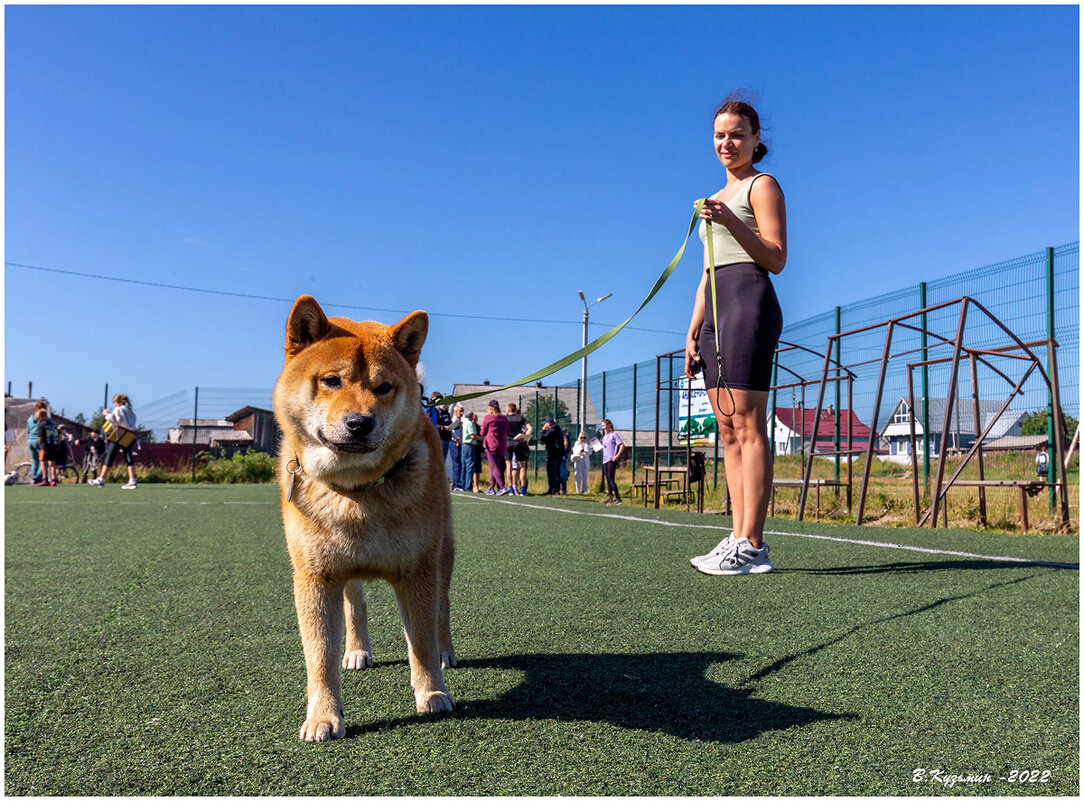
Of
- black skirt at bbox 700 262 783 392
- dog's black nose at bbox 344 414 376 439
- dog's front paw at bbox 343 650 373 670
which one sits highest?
black skirt at bbox 700 262 783 392

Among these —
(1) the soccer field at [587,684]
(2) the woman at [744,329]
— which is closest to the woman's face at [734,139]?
(2) the woman at [744,329]

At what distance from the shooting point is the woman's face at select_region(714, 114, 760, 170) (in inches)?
166

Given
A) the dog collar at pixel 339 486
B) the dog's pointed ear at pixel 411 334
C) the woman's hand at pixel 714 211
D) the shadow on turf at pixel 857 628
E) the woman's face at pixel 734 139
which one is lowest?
the shadow on turf at pixel 857 628

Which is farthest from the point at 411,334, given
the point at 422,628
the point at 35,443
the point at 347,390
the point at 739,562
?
the point at 35,443

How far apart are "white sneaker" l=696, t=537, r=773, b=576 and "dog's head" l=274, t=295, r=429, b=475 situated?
2.34 meters

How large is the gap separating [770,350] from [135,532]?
19.1 ft

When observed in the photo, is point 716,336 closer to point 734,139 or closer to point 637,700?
point 734,139

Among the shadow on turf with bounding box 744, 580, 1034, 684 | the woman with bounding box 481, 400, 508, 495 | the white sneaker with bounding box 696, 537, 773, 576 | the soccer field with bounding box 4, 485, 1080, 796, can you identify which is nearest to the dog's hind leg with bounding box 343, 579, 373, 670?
the soccer field with bounding box 4, 485, 1080, 796

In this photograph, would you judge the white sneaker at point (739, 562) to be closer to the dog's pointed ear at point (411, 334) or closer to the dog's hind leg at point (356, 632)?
the dog's hind leg at point (356, 632)

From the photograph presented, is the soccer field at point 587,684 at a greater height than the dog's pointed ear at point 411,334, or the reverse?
the dog's pointed ear at point 411,334

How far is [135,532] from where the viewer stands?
6.98 meters

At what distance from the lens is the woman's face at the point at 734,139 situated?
4211 millimetres

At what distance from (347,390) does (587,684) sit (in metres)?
1.18

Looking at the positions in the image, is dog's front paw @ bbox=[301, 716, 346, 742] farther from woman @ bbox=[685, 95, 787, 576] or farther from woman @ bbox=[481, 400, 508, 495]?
woman @ bbox=[481, 400, 508, 495]
